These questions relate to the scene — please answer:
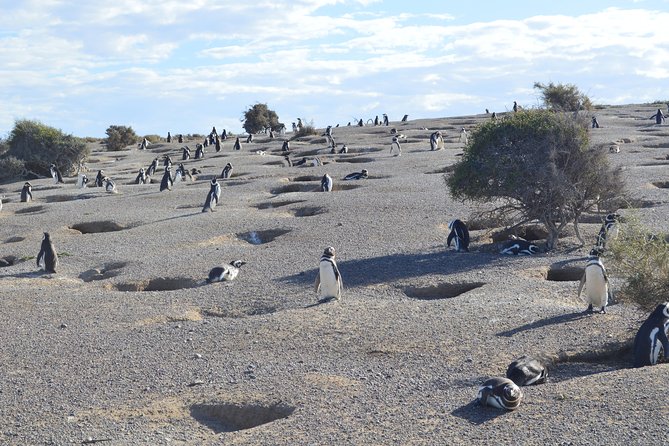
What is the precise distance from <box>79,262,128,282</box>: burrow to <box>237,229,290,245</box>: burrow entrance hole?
3.09 m

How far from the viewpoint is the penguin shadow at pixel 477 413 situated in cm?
741

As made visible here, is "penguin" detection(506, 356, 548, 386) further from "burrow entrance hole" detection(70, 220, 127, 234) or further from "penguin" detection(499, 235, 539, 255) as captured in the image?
"burrow entrance hole" detection(70, 220, 127, 234)

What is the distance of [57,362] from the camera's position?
10.1 metres

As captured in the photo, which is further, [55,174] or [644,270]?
[55,174]

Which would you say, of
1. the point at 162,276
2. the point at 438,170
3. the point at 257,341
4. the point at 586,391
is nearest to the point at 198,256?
the point at 162,276

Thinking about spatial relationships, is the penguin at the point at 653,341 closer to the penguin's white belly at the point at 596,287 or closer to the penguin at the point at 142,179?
the penguin's white belly at the point at 596,287

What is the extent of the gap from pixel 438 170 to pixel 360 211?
8.47 metres

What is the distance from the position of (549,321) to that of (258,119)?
184ft

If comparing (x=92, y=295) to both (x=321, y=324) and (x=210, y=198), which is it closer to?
(x=321, y=324)

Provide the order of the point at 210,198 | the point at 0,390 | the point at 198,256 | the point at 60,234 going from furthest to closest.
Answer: the point at 210,198
the point at 60,234
the point at 198,256
the point at 0,390

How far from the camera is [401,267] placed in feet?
47.9

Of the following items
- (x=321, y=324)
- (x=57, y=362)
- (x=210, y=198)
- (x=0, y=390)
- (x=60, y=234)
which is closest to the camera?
(x=0, y=390)

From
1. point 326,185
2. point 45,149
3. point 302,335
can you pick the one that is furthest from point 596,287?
point 45,149

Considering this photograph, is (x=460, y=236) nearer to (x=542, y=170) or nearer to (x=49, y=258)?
(x=542, y=170)
